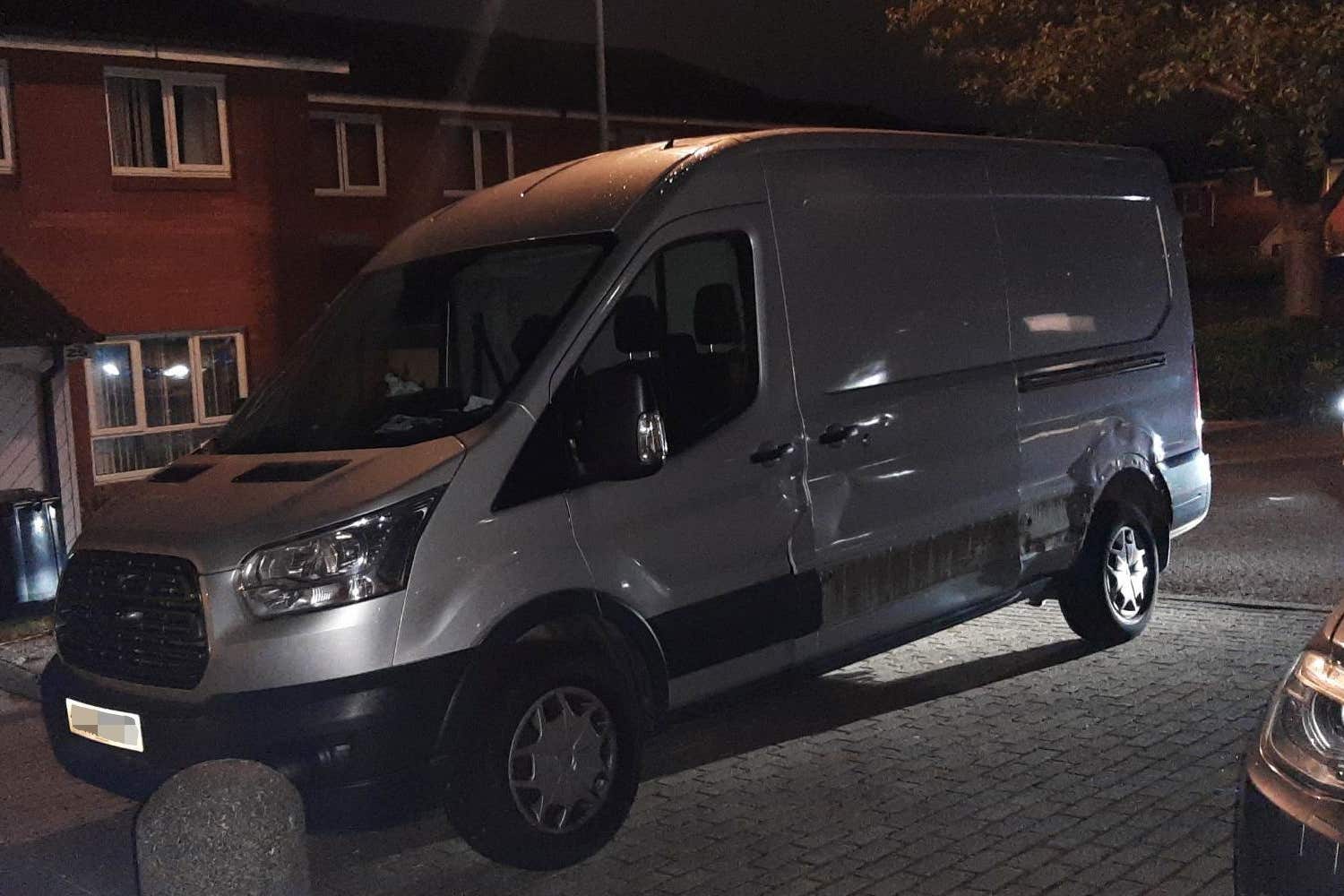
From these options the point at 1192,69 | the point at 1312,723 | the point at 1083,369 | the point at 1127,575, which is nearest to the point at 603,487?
the point at 1312,723

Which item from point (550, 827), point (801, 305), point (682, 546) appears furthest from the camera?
point (801, 305)

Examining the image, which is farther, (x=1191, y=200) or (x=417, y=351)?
(x=1191, y=200)

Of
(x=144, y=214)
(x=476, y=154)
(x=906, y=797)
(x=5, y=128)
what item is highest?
(x=476, y=154)

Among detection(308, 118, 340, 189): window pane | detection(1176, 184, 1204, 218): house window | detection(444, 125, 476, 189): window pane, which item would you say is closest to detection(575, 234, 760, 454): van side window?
detection(308, 118, 340, 189): window pane

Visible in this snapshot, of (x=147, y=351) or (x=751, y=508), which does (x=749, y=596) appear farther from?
(x=147, y=351)

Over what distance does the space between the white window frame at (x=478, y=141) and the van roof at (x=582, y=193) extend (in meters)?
18.7

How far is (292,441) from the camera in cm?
545

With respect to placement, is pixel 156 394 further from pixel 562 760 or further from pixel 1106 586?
pixel 562 760

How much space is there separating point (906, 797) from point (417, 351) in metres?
2.69

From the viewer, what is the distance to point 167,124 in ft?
60.2

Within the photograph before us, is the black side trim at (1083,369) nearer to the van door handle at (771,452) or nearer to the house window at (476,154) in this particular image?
the van door handle at (771,452)

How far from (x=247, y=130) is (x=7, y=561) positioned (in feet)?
32.8

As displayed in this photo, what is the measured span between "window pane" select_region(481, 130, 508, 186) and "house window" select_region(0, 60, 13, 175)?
968 centimetres

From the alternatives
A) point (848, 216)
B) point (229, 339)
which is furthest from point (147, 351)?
point (848, 216)
